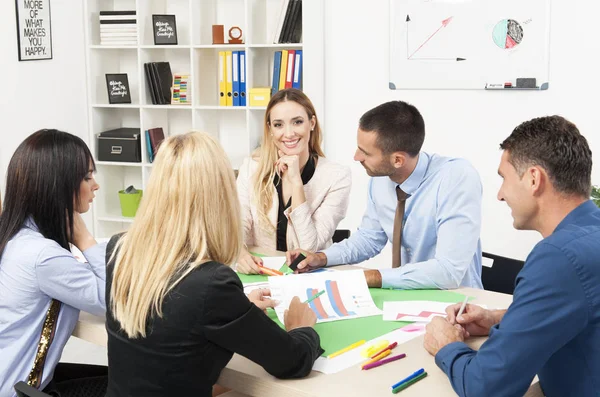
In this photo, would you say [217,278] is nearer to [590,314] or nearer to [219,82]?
[590,314]

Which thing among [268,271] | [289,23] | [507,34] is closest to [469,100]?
[507,34]

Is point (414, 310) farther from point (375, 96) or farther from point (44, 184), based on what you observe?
point (375, 96)

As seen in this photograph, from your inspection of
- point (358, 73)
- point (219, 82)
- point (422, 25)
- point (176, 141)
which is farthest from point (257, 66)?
point (176, 141)

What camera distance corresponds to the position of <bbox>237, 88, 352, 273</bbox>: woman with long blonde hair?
325cm

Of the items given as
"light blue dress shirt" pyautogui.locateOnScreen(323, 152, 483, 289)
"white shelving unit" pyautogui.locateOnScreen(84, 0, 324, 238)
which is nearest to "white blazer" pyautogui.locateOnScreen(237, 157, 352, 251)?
"light blue dress shirt" pyautogui.locateOnScreen(323, 152, 483, 289)

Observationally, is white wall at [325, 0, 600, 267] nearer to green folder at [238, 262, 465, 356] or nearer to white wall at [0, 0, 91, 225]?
white wall at [0, 0, 91, 225]

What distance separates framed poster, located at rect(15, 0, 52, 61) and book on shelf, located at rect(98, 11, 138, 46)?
1.38 ft

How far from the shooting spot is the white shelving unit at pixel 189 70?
16.2ft

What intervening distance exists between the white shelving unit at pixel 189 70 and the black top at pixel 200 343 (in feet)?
10.7

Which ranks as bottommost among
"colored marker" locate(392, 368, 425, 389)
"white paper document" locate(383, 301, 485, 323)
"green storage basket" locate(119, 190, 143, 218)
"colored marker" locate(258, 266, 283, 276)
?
"green storage basket" locate(119, 190, 143, 218)

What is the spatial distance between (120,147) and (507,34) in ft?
8.97

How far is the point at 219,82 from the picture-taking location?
514 cm

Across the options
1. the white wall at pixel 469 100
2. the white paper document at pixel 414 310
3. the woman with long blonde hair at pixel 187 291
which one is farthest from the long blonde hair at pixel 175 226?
the white wall at pixel 469 100

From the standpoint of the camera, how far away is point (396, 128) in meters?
2.76
